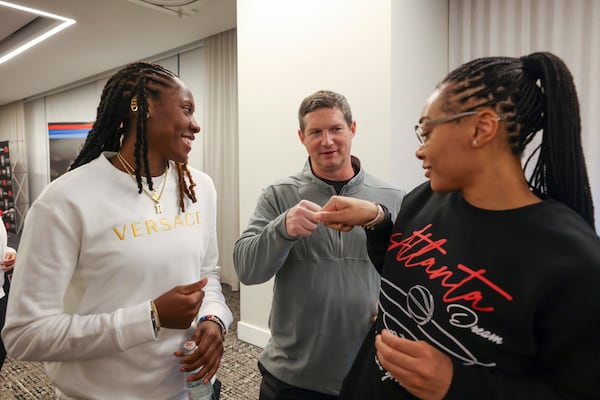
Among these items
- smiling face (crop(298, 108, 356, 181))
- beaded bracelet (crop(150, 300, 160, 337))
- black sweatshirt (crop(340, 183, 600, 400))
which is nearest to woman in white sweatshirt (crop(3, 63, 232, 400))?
beaded bracelet (crop(150, 300, 160, 337))

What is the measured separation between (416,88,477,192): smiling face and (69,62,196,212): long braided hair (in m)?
0.75

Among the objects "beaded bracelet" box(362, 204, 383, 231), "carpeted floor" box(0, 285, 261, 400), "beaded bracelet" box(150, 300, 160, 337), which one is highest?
"beaded bracelet" box(362, 204, 383, 231)

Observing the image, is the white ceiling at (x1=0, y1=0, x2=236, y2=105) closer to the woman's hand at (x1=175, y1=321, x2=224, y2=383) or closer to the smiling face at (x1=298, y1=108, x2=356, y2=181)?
the smiling face at (x1=298, y1=108, x2=356, y2=181)

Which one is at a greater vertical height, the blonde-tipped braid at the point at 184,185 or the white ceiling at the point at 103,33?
the white ceiling at the point at 103,33

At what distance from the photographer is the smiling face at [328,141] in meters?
1.47

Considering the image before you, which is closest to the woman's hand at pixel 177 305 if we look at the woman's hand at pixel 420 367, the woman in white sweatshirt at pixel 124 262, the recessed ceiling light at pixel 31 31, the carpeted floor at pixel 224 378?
the woman in white sweatshirt at pixel 124 262

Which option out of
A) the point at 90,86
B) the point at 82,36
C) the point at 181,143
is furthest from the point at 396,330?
the point at 90,86

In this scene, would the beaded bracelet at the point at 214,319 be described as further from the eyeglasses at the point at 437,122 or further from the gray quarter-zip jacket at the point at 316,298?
the eyeglasses at the point at 437,122

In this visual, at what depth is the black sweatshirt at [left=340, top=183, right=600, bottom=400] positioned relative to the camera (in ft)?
2.17

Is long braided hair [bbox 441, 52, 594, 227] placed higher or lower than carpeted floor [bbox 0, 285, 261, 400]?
higher

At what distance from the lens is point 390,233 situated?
112 cm

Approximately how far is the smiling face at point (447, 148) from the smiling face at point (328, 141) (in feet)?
1.92

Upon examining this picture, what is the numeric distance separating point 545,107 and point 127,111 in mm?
1079

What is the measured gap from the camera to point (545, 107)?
0.83 meters
